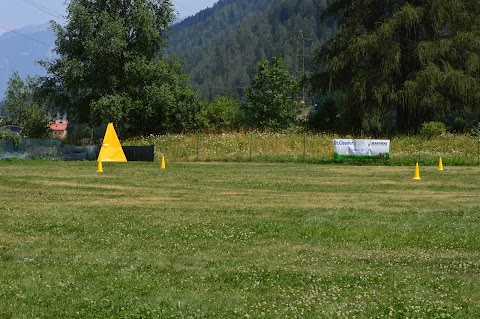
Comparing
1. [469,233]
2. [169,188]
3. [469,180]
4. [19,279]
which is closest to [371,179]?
[469,180]

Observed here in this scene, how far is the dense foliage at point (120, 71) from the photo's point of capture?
55750 millimetres

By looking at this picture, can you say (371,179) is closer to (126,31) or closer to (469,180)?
(469,180)

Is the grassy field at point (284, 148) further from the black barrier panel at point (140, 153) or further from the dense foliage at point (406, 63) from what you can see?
the dense foliage at point (406, 63)

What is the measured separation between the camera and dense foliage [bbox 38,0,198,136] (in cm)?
5575

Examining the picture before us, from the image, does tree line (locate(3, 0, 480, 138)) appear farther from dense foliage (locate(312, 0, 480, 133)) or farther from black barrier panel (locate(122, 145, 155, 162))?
black barrier panel (locate(122, 145, 155, 162))

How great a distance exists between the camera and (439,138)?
4778 cm

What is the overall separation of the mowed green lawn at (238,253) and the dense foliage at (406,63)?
2760 cm

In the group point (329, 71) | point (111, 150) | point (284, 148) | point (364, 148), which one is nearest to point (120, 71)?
point (329, 71)

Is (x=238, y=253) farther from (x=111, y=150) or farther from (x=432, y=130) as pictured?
(x=432, y=130)

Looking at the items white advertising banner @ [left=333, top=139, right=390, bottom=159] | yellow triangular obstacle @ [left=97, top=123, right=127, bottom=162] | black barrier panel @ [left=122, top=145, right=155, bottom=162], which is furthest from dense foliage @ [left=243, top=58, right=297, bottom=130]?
yellow triangular obstacle @ [left=97, top=123, right=127, bottom=162]

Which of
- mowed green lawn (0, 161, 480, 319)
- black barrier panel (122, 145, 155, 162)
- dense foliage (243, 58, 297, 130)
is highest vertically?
dense foliage (243, 58, 297, 130)

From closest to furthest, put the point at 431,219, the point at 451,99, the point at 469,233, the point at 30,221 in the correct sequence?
the point at 469,233 < the point at 30,221 < the point at 431,219 < the point at 451,99

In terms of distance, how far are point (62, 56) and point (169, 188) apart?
126 feet

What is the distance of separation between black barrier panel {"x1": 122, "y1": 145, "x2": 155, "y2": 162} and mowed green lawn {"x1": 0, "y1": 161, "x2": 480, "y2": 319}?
20.3 m
